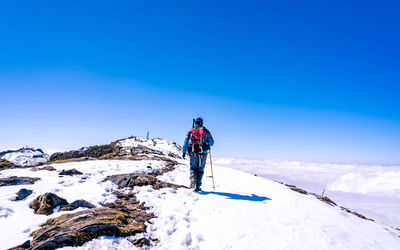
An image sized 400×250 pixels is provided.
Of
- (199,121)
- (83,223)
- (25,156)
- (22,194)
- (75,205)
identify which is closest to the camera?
(83,223)

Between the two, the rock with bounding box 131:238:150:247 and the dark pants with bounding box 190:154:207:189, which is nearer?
the rock with bounding box 131:238:150:247

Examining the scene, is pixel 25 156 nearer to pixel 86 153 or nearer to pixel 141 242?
pixel 86 153

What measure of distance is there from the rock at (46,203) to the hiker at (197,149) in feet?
16.6

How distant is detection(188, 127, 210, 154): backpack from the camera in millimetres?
9750

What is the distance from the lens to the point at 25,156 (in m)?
35.5

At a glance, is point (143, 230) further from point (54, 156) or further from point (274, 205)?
point (54, 156)

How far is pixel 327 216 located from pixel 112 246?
7467mm

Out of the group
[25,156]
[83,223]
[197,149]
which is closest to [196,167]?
[197,149]

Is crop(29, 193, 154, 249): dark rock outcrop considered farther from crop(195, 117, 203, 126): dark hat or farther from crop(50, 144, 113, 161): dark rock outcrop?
crop(50, 144, 113, 161): dark rock outcrop

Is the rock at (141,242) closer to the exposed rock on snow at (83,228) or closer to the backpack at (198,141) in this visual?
the exposed rock on snow at (83,228)

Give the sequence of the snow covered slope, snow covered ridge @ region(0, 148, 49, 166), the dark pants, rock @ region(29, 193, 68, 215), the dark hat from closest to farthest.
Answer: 1. the snow covered slope
2. rock @ region(29, 193, 68, 215)
3. the dark pants
4. the dark hat
5. snow covered ridge @ region(0, 148, 49, 166)

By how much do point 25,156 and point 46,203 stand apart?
40461mm

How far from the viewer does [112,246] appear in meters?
4.04

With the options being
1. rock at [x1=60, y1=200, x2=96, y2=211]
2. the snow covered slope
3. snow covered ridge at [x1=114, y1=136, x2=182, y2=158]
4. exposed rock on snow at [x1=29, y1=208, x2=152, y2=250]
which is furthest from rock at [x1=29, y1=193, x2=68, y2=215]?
snow covered ridge at [x1=114, y1=136, x2=182, y2=158]
